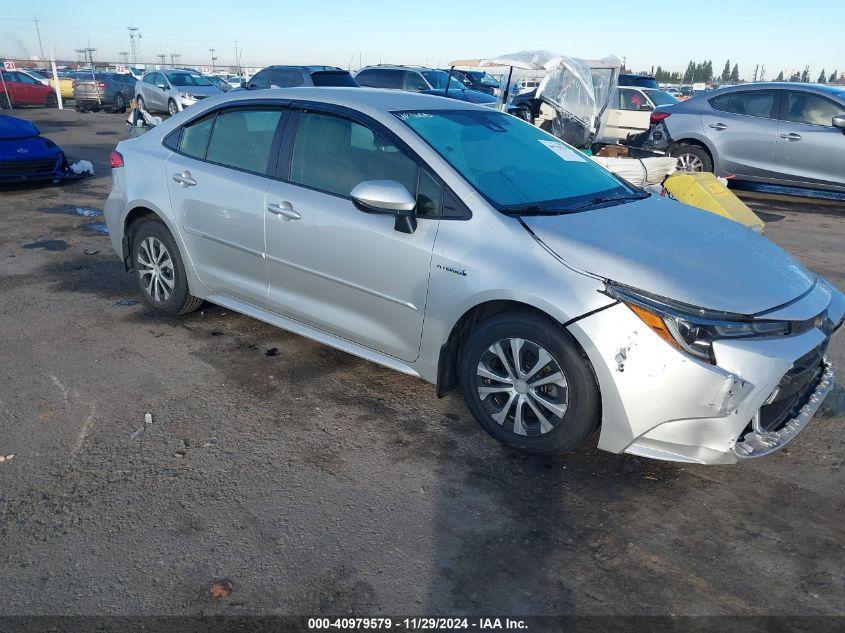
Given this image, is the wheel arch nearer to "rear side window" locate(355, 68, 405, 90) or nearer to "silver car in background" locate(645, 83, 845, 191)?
→ "silver car in background" locate(645, 83, 845, 191)

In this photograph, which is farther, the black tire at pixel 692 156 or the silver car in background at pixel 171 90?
the silver car in background at pixel 171 90

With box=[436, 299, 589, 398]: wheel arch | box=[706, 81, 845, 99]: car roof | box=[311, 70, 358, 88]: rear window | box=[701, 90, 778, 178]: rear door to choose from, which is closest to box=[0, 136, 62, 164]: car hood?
box=[311, 70, 358, 88]: rear window

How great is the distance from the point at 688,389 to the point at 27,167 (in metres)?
9.79

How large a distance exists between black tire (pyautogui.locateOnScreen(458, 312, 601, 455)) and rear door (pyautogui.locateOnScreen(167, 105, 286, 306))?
1558 millimetres

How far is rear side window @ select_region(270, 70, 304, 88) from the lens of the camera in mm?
17078

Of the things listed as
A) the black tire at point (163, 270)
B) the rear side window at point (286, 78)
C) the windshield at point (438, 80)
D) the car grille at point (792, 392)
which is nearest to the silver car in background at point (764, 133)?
the car grille at point (792, 392)

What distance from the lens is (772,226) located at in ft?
29.1

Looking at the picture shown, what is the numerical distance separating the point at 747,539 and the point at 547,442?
3.02 ft

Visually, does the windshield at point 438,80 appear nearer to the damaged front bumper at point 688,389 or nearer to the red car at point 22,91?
the damaged front bumper at point 688,389

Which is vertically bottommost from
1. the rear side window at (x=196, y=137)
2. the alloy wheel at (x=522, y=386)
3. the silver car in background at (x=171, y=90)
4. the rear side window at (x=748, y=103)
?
the silver car in background at (x=171, y=90)

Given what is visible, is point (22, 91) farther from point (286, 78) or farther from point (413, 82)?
point (413, 82)

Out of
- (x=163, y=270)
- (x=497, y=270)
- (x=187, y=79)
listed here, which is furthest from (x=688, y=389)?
(x=187, y=79)

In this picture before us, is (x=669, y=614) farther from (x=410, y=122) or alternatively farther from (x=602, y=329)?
(x=410, y=122)

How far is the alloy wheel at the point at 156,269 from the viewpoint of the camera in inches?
193
